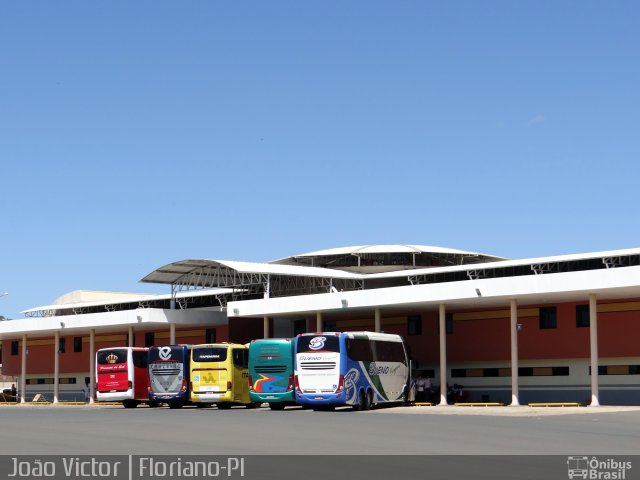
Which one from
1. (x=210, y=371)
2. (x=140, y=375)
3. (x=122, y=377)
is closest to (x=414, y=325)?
(x=210, y=371)

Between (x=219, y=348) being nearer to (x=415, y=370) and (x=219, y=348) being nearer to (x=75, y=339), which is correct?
(x=415, y=370)

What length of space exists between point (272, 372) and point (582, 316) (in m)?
13.4

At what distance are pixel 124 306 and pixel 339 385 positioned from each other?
33.2 meters

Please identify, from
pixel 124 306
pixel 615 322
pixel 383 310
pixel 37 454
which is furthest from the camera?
pixel 124 306

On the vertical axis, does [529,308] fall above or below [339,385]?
above

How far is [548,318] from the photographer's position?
147ft

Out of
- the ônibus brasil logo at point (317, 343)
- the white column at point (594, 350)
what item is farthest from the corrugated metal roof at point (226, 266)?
the white column at point (594, 350)

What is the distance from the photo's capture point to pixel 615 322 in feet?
138

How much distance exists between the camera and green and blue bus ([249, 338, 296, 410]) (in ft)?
131

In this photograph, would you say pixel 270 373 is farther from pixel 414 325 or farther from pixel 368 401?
pixel 414 325

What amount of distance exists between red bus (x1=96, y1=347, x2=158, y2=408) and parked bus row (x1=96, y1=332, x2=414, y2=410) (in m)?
0.04
